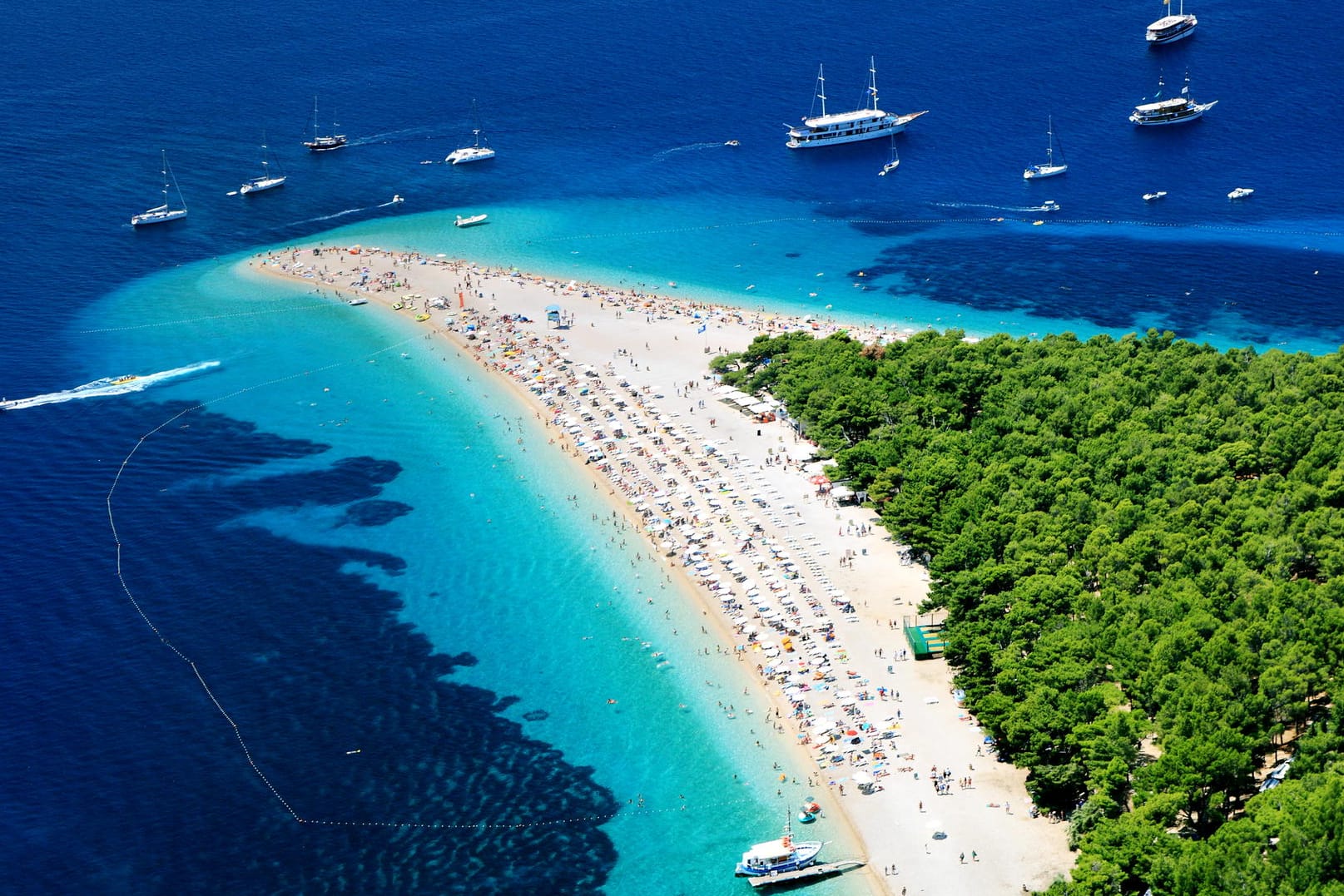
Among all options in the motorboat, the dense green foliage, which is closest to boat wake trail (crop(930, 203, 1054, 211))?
the dense green foliage

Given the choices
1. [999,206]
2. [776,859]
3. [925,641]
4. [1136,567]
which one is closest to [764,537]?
[925,641]

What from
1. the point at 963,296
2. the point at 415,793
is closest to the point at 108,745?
the point at 415,793

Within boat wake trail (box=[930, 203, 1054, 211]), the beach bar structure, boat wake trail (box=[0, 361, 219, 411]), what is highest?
boat wake trail (box=[930, 203, 1054, 211])

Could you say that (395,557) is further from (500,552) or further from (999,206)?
(999,206)

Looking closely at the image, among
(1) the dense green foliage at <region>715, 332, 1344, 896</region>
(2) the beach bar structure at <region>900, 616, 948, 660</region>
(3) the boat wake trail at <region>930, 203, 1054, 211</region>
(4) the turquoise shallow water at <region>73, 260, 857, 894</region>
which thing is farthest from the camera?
(3) the boat wake trail at <region>930, 203, 1054, 211</region>

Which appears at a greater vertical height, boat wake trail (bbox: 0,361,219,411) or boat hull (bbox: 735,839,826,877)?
boat wake trail (bbox: 0,361,219,411)

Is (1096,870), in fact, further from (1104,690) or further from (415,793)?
(415,793)

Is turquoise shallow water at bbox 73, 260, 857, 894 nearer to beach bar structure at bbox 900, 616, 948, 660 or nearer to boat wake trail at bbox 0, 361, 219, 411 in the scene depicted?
boat wake trail at bbox 0, 361, 219, 411

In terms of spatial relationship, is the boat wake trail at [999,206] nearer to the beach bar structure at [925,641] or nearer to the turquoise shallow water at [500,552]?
the turquoise shallow water at [500,552]
